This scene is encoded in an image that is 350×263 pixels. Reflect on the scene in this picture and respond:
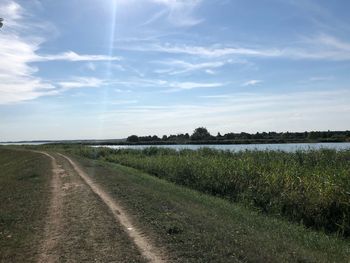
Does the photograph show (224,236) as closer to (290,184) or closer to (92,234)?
(92,234)

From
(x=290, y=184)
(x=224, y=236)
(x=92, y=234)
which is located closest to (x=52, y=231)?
(x=92, y=234)

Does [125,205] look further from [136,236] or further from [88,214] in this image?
[136,236]

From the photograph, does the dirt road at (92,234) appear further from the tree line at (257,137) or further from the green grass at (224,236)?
the tree line at (257,137)

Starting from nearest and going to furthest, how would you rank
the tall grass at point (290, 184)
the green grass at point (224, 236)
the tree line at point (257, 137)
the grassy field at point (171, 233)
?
the green grass at point (224, 236) < the grassy field at point (171, 233) < the tall grass at point (290, 184) < the tree line at point (257, 137)

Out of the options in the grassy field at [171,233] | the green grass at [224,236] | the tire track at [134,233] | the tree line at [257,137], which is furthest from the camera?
the tree line at [257,137]

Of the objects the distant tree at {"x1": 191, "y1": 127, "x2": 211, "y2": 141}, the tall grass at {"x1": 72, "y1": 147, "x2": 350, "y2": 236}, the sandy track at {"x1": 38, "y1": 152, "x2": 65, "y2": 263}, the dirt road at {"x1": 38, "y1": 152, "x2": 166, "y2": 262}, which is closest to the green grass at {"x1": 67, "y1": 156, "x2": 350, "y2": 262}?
the dirt road at {"x1": 38, "y1": 152, "x2": 166, "y2": 262}

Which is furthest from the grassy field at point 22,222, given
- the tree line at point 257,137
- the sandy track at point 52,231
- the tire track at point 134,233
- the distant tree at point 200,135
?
the distant tree at point 200,135

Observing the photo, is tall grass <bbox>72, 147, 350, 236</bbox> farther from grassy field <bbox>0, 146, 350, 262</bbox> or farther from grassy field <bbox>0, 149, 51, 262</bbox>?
grassy field <bbox>0, 149, 51, 262</bbox>

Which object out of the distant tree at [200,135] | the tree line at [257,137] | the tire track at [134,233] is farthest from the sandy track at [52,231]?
the distant tree at [200,135]

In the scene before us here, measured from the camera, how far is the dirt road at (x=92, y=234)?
8.07 metres

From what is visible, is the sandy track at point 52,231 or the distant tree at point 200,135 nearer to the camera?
the sandy track at point 52,231

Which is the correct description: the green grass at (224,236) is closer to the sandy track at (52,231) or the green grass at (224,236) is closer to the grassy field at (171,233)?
the grassy field at (171,233)

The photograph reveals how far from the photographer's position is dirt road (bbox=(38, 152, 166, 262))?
26.5 feet

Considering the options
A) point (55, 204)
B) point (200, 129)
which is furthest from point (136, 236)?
point (200, 129)
